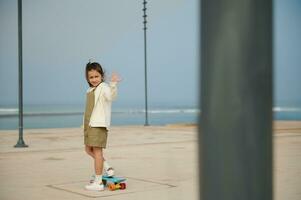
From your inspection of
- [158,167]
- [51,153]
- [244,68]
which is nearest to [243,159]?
[244,68]

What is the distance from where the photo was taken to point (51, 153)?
11320 millimetres

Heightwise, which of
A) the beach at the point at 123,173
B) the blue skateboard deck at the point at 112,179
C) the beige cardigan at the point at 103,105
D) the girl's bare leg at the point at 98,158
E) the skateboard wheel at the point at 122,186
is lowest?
the beach at the point at 123,173

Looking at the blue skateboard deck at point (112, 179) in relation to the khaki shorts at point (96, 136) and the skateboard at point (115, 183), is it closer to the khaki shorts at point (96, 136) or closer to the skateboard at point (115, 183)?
the skateboard at point (115, 183)

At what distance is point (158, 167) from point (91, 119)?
270 cm

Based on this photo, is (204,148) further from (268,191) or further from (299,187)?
(299,187)

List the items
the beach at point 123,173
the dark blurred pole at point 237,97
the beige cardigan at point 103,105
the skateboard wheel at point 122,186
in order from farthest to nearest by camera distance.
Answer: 1. the skateboard wheel at point 122,186
2. the beige cardigan at point 103,105
3. the beach at point 123,173
4. the dark blurred pole at point 237,97

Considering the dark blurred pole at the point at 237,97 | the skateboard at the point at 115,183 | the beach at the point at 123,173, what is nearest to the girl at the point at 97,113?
the skateboard at the point at 115,183

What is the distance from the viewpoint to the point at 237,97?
1047 mm

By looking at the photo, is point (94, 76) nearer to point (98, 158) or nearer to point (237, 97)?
point (98, 158)

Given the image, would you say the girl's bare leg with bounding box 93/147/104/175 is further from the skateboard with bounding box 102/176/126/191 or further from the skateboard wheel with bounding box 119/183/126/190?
the skateboard wheel with bounding box 119/183/126/190

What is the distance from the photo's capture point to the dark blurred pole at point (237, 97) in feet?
3.43

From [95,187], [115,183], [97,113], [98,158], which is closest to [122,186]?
[115,183]

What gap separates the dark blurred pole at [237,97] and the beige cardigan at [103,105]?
502 cm

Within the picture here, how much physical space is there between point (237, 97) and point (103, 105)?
519 cm
